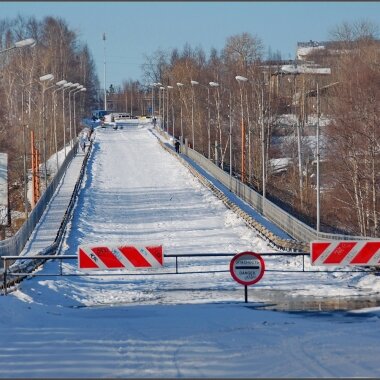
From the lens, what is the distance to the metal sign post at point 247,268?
18781 mm

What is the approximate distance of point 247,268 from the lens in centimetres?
1889

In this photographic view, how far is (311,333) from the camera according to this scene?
585 inches

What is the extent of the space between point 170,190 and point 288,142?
101 ft

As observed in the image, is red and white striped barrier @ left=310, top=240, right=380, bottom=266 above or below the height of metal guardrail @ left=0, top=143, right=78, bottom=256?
above

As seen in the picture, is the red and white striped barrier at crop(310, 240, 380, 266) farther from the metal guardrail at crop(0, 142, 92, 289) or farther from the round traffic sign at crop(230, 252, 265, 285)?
the metal guardrail at crop(0, 142, 92, 289)

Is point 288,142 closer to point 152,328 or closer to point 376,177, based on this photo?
point 376,177

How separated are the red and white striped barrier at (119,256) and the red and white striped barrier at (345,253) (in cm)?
327

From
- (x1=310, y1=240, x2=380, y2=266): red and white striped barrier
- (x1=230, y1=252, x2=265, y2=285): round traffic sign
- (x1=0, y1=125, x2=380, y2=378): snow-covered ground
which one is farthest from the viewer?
(x1=310, y1=240, x2=380, y2=266): red and white striped barrier

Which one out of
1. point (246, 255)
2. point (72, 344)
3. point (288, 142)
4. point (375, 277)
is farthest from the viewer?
point (288, 142)

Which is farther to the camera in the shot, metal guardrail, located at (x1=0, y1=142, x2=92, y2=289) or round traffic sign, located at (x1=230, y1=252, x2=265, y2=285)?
metal guardrail, located at (x1=0, y1=142, x2=92, y2=289)

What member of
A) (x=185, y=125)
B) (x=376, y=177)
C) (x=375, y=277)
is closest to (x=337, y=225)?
(x=376, y=177)

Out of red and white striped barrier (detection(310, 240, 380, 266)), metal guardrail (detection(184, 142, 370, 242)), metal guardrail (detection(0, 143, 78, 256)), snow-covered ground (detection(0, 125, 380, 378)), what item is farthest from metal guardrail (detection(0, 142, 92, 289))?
metal guardrail (detection(184, 142, 370, 242))

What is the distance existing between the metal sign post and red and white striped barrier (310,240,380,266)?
1.66m

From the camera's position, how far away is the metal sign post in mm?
18781
